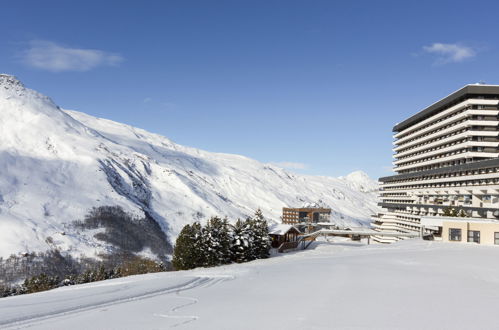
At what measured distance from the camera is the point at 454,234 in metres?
41.8

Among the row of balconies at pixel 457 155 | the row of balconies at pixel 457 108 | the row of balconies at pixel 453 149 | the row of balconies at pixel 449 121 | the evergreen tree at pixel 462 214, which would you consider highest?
the row of balconies at pixel 457 108

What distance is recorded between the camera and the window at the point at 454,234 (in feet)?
135

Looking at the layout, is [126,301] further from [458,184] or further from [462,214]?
[458,184]

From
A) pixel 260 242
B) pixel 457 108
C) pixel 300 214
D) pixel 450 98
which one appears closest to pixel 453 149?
pixel 457 108

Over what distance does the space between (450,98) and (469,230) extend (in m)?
46.7

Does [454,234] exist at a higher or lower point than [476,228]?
lower

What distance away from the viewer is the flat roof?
71.0m

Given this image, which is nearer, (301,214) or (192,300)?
(192,300)

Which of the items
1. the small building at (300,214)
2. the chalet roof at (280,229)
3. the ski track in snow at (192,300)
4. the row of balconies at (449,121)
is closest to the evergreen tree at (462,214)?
the row of balconies at (449,121)

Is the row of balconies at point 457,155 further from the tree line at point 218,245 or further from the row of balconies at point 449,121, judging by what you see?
the tree line at point 218,245

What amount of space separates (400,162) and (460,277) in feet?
306

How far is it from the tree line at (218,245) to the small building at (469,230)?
2228 cm

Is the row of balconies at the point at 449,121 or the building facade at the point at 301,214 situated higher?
the row of balconies at the point at 449,121

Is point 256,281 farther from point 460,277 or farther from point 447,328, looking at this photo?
point 447,328
